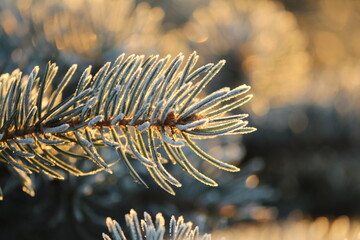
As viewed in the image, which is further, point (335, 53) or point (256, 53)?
point (335, 53)

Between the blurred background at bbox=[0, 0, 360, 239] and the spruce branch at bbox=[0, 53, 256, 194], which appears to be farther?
the blurred background at bbox=[0, 0, 360, 239]

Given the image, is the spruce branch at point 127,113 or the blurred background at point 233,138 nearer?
the spruce branch at point 127,113

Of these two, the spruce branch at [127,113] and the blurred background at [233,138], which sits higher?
the blurred background at [233,138]

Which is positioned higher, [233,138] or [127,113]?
[233,138]

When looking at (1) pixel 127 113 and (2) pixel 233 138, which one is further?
(2) pixel 233 138

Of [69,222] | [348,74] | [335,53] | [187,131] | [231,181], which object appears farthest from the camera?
[335,53]

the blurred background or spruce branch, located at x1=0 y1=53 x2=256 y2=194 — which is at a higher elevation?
the blurred background

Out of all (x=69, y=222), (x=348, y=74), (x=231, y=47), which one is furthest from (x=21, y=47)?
(x=348, y=74)

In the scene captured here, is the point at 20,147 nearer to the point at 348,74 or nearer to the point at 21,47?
the point at 21,47
